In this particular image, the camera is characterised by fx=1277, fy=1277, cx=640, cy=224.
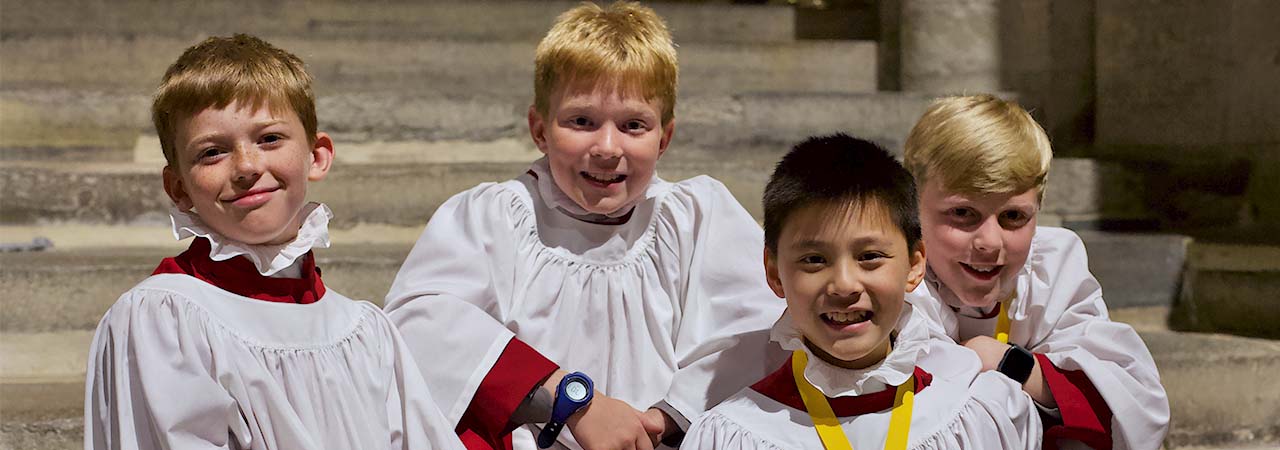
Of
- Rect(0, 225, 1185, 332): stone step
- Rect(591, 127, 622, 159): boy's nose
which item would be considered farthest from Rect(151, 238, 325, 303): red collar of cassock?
Rect(0, 225, 1185, 332): stone step

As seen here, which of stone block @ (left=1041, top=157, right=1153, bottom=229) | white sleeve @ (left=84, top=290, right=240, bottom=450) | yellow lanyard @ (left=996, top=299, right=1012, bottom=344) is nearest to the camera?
white sleeve @ (left=84, top=290, right=240, bottom=450)

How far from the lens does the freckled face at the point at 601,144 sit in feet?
7.42

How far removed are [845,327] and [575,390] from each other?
1.62 feet

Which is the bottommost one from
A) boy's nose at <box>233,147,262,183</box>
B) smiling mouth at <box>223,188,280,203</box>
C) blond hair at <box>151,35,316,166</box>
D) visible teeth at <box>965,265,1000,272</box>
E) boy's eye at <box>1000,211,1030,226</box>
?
visible teeth at <box>965,265,1000,272</box>

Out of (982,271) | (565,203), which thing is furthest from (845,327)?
(565,203)

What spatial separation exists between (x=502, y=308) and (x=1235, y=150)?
8.72ft

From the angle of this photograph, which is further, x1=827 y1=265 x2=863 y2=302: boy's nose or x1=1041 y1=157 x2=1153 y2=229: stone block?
x1=1041 y1=157 x2=1153 y2=229: stone block

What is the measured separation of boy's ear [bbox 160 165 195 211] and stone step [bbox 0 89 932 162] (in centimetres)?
204

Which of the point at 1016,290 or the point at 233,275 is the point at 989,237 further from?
the point at 233,275

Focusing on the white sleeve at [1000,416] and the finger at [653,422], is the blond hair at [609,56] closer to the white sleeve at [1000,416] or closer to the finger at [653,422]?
the finger at [653,422]

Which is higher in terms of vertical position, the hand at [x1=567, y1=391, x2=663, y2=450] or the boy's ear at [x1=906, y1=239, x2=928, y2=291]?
the boy's ear at [x1=906, y1=239, x2=928, y2=291]

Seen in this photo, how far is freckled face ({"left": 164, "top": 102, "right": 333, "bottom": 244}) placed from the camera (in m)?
1.78

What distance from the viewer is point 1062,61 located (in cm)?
455

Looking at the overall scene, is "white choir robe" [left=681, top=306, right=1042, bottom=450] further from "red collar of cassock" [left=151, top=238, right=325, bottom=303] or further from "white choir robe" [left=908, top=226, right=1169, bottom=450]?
"red collar of cassock" [left=151, top=238, right=325, bottom=303]
